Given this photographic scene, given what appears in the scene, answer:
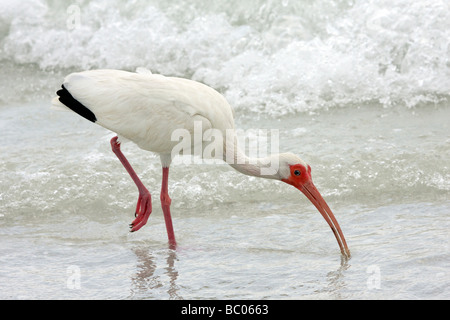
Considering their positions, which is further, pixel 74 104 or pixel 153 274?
pixel 74 104

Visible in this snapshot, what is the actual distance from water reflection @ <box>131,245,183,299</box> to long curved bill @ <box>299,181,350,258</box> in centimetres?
108

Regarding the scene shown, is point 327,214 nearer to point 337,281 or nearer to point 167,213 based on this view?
point 337,281

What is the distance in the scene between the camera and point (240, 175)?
6891mm

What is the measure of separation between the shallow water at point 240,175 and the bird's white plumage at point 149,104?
34.3 inches

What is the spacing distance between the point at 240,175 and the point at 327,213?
5.55 feet

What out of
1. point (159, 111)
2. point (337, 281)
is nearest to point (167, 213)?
point (159, 111)

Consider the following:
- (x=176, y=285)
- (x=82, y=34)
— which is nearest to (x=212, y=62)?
(x=82, y=34)

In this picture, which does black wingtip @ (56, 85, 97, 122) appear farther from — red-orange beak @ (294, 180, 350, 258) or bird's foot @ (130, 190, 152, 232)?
red-orange beak @ (294, 180, 350, 258)

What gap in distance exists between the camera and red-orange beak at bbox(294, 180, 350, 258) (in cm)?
503

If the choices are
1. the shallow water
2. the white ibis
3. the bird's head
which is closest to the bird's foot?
the white ibis

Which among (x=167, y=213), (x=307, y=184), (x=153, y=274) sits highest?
(x=307, y=184)

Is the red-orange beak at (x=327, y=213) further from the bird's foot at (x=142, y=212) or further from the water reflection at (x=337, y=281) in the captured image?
the bird's foot at (x=142, y=212)

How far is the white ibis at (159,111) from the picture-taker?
5.44 meters

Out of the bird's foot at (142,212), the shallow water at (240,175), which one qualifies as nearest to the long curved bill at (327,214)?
the shallow water at (240,175)
